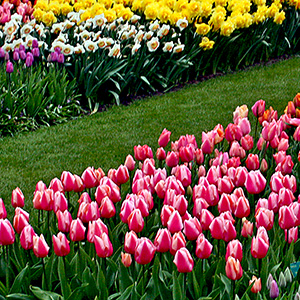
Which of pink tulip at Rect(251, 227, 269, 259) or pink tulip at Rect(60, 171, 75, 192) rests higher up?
pink tulip at Rect(251, 227, 269, 259)

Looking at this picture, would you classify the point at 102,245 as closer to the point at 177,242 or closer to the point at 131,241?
the point at 131,241

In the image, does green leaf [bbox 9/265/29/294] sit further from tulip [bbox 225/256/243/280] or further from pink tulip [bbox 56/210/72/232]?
tulip [bbox 225/256/243/280]

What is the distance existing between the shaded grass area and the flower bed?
0.29m

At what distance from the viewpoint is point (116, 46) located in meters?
6.66

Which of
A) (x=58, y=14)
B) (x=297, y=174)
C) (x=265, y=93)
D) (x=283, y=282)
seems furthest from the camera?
(x=58, y=14)

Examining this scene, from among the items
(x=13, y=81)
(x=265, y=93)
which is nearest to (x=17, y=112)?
(x=13, y=81)

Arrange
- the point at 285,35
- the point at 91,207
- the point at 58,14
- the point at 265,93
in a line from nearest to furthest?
the point at 91,207 < the point at 265,93 < the point at 58,14 < the point at 285,35

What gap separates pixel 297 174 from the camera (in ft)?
11.0

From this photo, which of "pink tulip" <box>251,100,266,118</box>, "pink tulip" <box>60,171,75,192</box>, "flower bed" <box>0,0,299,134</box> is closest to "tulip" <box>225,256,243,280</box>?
"pink tulip" <box>60,171,75,192</box>

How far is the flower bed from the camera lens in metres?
6.43

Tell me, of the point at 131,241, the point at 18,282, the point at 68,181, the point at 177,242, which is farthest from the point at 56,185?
the point at 177,242

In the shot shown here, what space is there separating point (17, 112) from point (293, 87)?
3353mm

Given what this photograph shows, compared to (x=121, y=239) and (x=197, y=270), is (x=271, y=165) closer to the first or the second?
(x=121, y=239)

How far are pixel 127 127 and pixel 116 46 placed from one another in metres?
1.18
